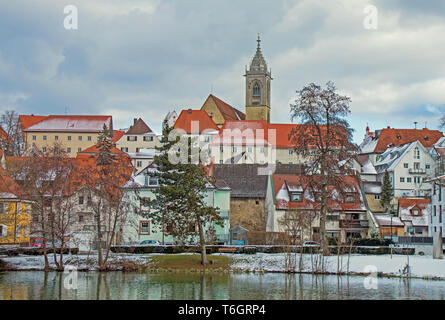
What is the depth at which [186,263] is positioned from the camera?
5484cm

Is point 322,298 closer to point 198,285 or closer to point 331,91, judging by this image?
point 198,285

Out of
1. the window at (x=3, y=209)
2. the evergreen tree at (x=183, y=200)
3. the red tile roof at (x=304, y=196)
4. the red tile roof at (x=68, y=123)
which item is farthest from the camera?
the red tile roof at (x=68, y=123)

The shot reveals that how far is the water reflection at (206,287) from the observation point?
1478 inches

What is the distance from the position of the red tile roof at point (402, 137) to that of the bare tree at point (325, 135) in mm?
66498

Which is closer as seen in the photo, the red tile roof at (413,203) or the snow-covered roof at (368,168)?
the red tile roof at (413,203)

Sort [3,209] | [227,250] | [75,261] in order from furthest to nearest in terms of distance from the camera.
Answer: [3,209] < [227,250] < [75,261]

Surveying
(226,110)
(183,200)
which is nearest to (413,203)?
(183,200)

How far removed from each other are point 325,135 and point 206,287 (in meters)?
23.7

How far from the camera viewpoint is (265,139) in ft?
436

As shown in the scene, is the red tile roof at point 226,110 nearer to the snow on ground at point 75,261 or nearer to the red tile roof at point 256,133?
the red tile roof at point 256,133

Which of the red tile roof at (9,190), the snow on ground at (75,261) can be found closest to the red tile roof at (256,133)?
the red tile roof at (9,190)

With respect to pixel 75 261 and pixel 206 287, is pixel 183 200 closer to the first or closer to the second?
pixel 75 261
